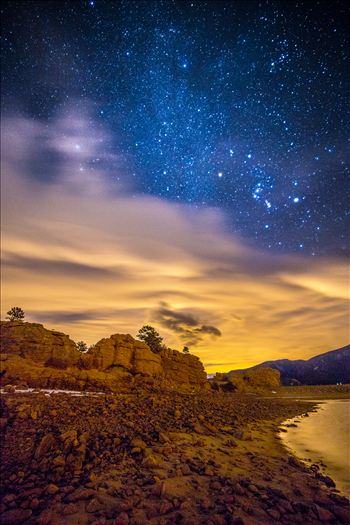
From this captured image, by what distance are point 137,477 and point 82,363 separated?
3212cm

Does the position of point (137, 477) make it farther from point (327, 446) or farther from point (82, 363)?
point (82, 363)

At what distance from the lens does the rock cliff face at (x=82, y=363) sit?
21.0 meters

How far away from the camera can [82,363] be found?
35.2 metres

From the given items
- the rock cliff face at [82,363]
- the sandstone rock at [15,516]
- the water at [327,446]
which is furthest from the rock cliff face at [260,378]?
the sandstone rock at [15,516]

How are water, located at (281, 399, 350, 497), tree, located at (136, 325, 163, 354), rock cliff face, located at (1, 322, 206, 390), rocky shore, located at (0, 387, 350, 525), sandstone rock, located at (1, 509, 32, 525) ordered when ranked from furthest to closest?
tree, located at (136, 325, 163, 354) < rock cliff face, located at (1, 322, 206, 390) < water, located at (281, 399, 350, 497) < rocky shore, located at (0, 387, 350, 525) < sandstone rock, located at (1, 509, 32, 525)

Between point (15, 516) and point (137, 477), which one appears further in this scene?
point (137, 477)

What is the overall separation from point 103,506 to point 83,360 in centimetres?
3327

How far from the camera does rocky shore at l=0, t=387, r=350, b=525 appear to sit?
4.67 meters

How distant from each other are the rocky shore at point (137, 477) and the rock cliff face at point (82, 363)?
12.7m

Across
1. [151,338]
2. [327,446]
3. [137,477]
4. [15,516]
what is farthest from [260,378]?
[15,516]

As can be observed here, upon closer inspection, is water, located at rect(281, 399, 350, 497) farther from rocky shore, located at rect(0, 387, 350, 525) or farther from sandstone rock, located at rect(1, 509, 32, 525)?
sandstone rock, located at rect(1, 509, 32, 525)

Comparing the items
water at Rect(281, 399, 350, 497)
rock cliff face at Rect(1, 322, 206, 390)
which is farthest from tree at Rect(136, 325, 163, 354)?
water at Rect(281, 399, 350, 497)

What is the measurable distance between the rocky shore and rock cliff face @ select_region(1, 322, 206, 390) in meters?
12.7

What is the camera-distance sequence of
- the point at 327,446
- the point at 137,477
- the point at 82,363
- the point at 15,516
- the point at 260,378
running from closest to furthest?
the point at 15,516
the point at 137,477
the point at 327,446
the point at 82,363
the point at 260,378
